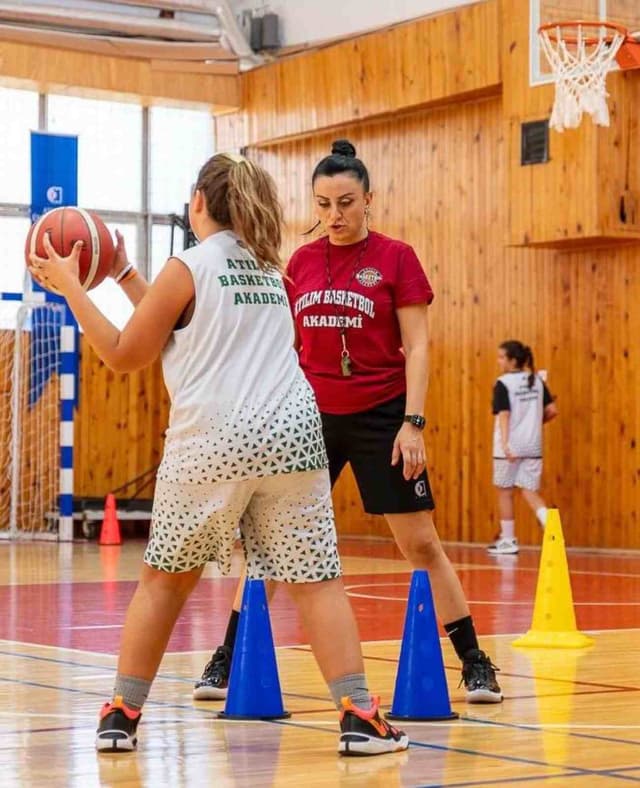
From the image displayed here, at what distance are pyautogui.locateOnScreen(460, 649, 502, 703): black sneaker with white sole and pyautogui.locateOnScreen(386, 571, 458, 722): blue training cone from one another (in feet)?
0.95

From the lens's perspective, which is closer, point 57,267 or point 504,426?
point 57,267

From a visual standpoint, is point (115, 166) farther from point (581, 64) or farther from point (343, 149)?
point (343, 149)

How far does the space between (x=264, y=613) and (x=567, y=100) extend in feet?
30.6

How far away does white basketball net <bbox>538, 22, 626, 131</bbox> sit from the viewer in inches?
520

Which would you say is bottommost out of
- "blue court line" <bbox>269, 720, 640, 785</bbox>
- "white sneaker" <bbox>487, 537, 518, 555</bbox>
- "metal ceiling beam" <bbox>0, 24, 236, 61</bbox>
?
"white sneaker" <bbox>487, 537, 518, 555</bbox>

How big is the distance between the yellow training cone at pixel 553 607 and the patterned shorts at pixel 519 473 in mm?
7056

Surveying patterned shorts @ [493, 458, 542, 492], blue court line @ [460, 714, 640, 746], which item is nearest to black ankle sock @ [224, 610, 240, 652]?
blue court line @ [460, 714, 640, 746]

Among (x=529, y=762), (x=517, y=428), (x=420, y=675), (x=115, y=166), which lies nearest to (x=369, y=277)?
(x=420, y=675)

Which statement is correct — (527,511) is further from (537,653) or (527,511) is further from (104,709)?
(104,709)

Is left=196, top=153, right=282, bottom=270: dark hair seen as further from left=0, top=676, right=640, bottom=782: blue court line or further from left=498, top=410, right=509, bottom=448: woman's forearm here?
left=498, top=410, right=509, bottom=448: woman's forearm

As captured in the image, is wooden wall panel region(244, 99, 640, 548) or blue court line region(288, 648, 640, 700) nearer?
blue court line region(288, 648, 640, 700)

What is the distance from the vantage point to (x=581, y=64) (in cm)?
1330

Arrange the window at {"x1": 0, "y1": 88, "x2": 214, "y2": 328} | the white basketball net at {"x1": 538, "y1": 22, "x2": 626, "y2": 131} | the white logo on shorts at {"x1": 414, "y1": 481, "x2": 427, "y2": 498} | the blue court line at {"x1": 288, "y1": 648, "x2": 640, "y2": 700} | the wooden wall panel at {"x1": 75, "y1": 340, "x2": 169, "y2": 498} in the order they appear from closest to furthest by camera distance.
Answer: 1. the white logo on shorts at {"x1": 414, "y1": 481, "x2": 427, "y2": 498}
2. the blue court line at {"x1": 288, "y1": 648, "x2": 640, "y2": 700}
3. the white basketball net at {"x1": 538, "y1": 22, "x2": 626, "y2": 131}
4. the window at {"x1": 0, "y1": 88, "x2": 214, "y2": 328}
5. the wooden wall panel at {"x1": 75, "y1": 340, "x2": 169, "y2": 498}

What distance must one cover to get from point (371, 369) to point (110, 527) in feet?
34.2
